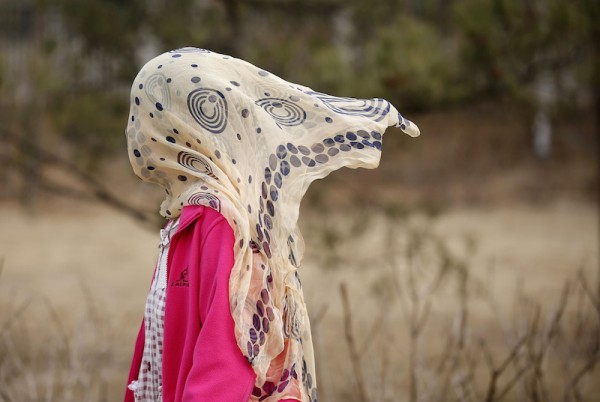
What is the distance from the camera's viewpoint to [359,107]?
147 cm

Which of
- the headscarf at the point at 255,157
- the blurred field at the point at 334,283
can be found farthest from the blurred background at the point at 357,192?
the headscarf at the point at 255,157

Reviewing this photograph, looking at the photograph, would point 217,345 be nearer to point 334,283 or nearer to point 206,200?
point 206,200

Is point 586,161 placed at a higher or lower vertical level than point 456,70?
higher

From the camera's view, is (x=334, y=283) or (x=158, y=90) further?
(x=334, y=283)

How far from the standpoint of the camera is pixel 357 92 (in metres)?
4.07

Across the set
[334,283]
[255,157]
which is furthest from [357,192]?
[255,157]

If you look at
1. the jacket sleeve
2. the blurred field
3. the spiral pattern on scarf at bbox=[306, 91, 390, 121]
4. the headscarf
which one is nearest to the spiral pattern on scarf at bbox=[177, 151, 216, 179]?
the headscarf

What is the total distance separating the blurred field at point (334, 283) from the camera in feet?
11.7

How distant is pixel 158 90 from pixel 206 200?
0.67 feet

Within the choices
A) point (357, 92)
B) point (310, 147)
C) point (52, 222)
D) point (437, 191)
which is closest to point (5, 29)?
point (52, 222)

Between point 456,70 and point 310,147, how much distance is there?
3036 millimetres

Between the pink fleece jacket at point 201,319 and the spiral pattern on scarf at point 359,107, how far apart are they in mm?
300

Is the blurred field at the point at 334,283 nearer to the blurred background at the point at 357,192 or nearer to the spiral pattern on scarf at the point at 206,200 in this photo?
the blurred background at the point at 357,192

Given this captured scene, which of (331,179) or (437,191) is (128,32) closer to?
(331,179)
